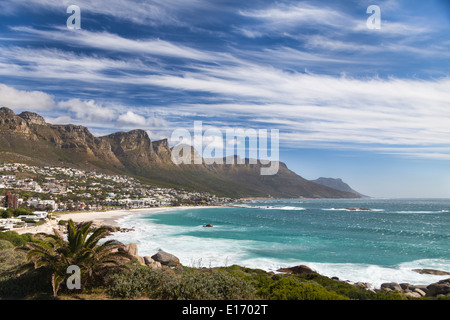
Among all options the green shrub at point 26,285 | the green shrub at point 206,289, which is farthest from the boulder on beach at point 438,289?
the green shrub at point 26,285

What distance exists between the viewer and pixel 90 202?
327 feet

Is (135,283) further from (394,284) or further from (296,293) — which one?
(394,284)

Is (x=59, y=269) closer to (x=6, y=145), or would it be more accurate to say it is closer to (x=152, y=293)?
(x=152, y=293)

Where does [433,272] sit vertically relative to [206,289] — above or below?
below

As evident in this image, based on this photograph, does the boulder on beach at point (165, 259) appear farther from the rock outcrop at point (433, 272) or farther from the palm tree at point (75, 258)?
the rock outcrop at point (433, 272)

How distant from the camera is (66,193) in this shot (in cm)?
10575

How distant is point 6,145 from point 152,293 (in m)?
154

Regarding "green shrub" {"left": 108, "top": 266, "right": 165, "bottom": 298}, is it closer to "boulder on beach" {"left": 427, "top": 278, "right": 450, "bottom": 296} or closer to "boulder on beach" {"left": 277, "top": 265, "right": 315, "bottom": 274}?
"boulder on beach" {"left": 427, "top": 278, "right": 450, "bottom": 296}

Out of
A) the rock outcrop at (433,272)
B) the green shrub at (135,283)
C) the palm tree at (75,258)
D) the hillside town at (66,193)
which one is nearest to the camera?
the green shrub at (135,283)

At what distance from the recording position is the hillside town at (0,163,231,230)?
69900 mm

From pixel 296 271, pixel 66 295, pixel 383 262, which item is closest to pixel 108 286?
pixel 66 295

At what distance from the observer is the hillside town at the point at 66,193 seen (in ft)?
229

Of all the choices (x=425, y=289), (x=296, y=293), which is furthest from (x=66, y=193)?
(x=296, y=293)

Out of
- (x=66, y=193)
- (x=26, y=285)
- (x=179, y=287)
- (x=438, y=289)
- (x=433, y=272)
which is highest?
(x=179, y=287)
